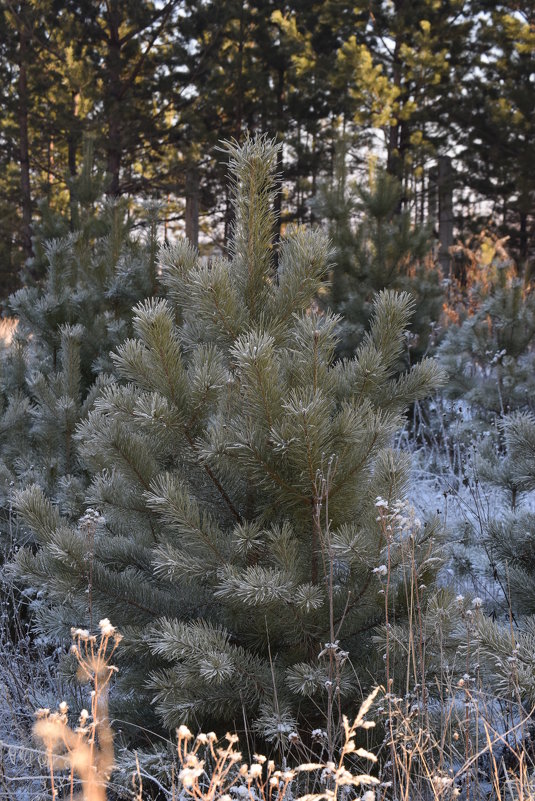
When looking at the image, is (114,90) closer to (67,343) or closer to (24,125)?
(24,125)

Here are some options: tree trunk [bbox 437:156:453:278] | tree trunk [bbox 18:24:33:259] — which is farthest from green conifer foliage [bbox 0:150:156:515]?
tree trunk [bbox 437:156:453:278]

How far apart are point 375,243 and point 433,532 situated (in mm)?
5014

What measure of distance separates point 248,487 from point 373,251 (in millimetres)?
5027

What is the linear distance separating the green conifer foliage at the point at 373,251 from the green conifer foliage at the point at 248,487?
14.5 feet

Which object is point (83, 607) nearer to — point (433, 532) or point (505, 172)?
point (433, 532)

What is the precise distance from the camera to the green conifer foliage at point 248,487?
190cm

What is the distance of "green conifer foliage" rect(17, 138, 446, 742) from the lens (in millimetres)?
1899

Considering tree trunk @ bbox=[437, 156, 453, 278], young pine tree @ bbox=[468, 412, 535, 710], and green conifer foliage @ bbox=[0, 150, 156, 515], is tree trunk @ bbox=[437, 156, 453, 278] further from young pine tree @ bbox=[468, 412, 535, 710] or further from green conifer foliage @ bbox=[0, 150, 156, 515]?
young pine tree @ bbox=[468, 412, 535, 710]

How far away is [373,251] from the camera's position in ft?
22.2

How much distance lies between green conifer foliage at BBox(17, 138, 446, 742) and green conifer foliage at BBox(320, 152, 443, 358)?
4.41 m

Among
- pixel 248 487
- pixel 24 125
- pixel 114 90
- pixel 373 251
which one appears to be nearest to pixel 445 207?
pixel 114 90

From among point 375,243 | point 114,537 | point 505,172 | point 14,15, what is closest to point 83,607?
point 114,537

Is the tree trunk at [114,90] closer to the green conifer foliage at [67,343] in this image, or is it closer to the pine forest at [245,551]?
the green conifer foliage at [67,343]

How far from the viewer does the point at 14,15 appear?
1105cm
